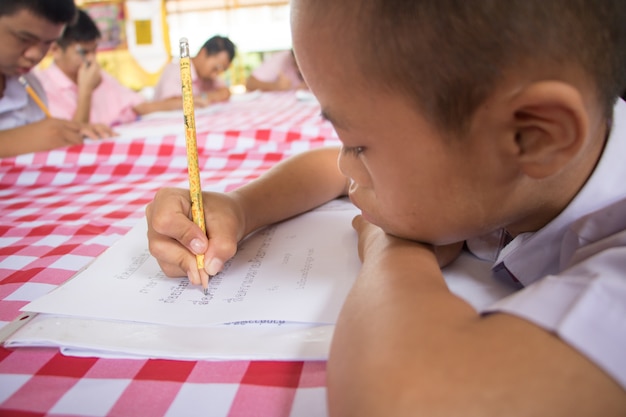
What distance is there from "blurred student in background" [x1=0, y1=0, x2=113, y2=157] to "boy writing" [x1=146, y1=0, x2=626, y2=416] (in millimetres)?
1154

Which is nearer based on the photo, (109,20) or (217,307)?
(217,307)

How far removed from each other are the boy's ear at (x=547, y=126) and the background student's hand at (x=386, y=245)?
14cm

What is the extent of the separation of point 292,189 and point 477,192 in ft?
1.30

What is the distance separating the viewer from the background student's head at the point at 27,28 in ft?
5.22

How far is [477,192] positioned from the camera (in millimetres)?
455

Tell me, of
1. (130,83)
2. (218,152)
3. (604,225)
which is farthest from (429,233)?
(130,83)

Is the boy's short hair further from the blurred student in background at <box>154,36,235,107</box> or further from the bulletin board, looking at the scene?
the bulletin board

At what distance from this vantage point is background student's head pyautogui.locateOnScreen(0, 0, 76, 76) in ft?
5.22

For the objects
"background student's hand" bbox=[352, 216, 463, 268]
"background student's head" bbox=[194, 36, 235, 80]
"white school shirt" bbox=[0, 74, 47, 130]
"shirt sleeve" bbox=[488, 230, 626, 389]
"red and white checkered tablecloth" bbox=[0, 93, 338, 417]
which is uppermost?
"background student's head" bbox=[194, 36, 235, 80]

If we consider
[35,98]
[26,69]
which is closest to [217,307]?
[26,69]

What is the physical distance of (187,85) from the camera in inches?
22.0

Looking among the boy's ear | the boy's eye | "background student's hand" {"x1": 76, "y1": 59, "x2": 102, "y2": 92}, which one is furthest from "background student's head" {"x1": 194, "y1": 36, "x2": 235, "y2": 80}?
the boy's ear

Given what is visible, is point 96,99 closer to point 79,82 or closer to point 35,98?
point 79,82

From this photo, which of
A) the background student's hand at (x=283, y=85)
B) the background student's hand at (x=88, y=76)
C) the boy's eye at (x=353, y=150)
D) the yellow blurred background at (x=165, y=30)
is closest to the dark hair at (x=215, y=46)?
the background student's hand at (x=283, y=85)
